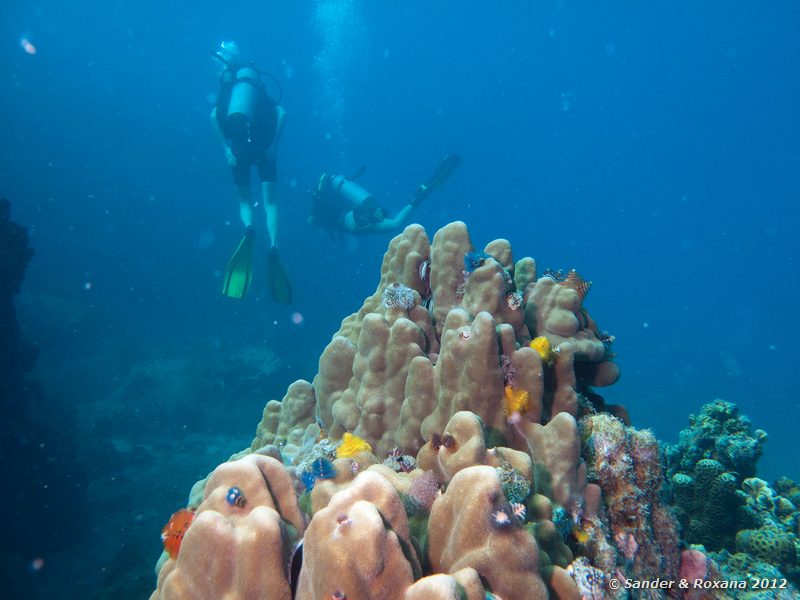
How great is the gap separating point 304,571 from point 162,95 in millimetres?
126682

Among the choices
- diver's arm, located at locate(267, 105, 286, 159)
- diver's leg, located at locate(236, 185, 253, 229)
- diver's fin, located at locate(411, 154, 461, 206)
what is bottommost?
diver's leg, located at locate(236, 185, 253, 229)

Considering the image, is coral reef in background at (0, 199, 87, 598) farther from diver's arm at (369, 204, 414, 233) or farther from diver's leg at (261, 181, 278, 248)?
diver's arm at (369, 204, 414, 233)

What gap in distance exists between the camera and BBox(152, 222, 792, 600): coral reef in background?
1.82 m

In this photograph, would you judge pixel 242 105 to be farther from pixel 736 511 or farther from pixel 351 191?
pixel 736 511

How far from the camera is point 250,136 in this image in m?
12.6

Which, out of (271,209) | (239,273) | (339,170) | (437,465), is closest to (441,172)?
(271,209)

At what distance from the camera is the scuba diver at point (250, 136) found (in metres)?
11.5

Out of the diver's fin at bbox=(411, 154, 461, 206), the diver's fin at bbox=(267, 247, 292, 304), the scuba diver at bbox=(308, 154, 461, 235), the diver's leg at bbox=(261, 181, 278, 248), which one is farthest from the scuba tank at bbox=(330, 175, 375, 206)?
the diver's fin at bbox=(267, 247, 292, 304)

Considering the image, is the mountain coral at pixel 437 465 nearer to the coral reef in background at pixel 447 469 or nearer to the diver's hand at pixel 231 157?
the coral reef in background at pixel 447 469

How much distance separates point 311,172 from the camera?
3883 inches

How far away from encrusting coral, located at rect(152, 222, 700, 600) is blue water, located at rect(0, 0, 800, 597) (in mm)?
13122

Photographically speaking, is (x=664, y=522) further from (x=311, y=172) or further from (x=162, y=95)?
(x=162, y=95)

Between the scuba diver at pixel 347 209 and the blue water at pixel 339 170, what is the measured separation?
6.96 ft

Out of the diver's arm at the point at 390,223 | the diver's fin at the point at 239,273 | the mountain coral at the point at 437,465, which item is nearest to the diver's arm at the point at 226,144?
the diver's fin at the point at 239,273
